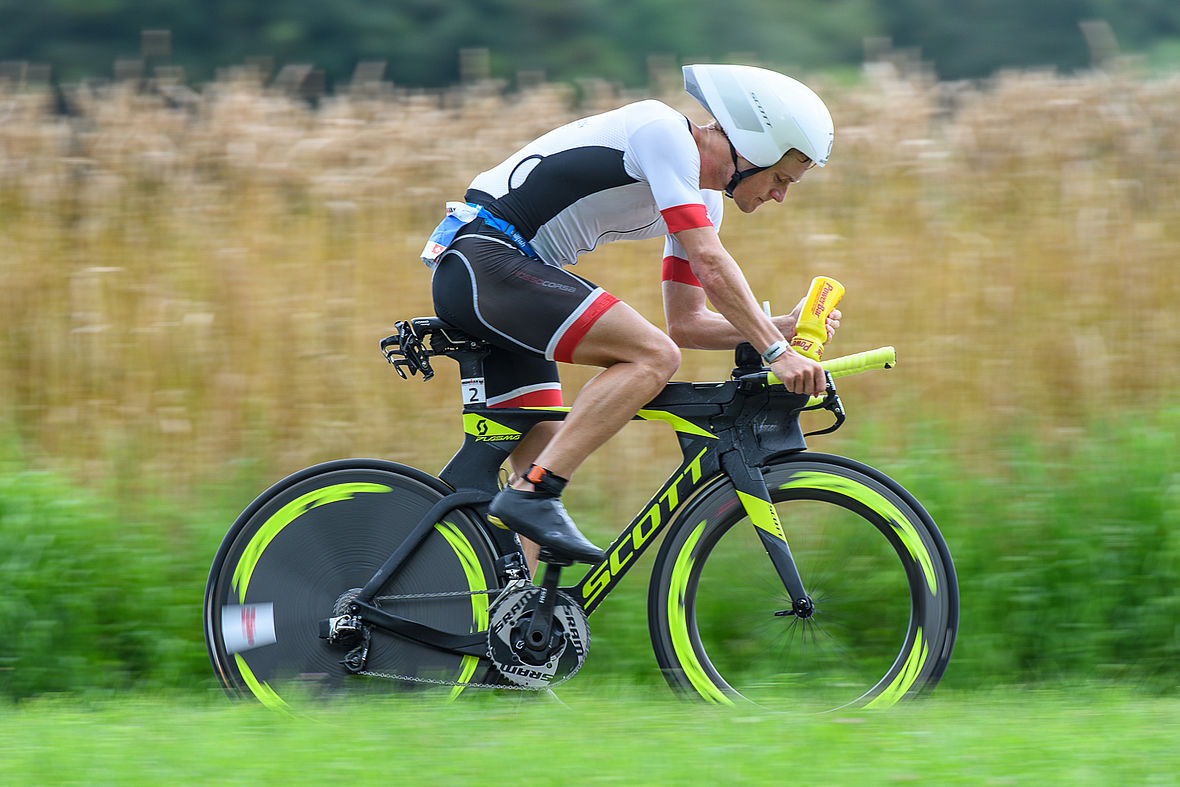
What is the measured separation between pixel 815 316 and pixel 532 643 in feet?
4.50

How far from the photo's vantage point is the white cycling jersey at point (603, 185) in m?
3.87

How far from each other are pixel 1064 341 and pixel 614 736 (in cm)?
349

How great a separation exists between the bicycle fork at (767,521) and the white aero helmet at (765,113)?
0.96 meters

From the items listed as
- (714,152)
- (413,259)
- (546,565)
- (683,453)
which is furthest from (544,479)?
(413,259)

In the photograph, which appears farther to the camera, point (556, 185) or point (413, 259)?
point (413, 259)

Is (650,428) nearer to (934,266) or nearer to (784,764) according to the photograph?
(934,266)

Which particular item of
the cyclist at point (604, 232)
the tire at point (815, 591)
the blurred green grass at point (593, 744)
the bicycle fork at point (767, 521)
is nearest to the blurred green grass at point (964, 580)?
the tire at point (815, 591)

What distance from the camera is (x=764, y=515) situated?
4141 mm

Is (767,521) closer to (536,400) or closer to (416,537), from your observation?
(536,400)

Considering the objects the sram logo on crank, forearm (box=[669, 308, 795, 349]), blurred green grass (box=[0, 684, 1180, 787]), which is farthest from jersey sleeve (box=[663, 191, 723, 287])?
blurred green grass (box=[0, 684, 1180, 787])

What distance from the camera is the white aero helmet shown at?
3.92 m

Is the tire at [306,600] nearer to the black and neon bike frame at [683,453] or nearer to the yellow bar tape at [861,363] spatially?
the black and neon bike frame at [683,453]

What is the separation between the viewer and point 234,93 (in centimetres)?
773

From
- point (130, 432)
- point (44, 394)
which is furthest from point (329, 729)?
point (44, 394)
